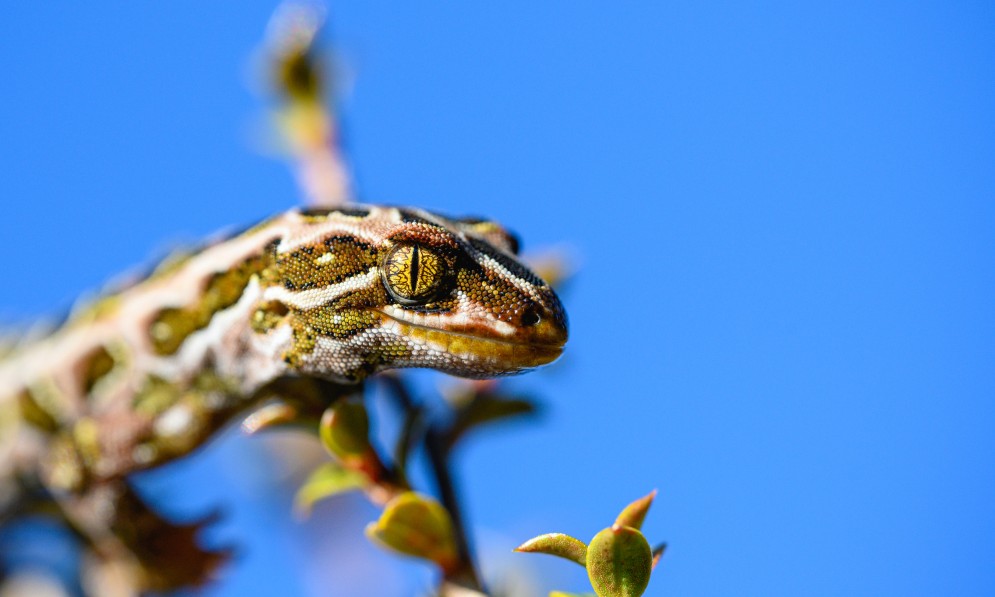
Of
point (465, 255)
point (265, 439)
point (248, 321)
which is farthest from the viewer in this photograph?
point (265, 439)

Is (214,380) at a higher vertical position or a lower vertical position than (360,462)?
higher

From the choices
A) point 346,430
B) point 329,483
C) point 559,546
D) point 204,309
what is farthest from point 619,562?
point 204,309

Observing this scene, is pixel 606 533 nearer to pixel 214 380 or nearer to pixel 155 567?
pixel 214 380

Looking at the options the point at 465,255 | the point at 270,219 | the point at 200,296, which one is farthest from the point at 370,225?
the point at 200,296

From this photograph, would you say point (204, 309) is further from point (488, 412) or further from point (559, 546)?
point (559, 546)

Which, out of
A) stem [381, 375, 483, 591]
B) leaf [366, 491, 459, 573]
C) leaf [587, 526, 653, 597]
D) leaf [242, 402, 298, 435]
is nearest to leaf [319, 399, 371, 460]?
leaf [242, 402, 298, 435]

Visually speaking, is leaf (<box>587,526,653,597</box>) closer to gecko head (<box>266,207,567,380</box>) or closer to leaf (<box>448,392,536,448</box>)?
gecko head (<box>266,207,567,380</box>)
